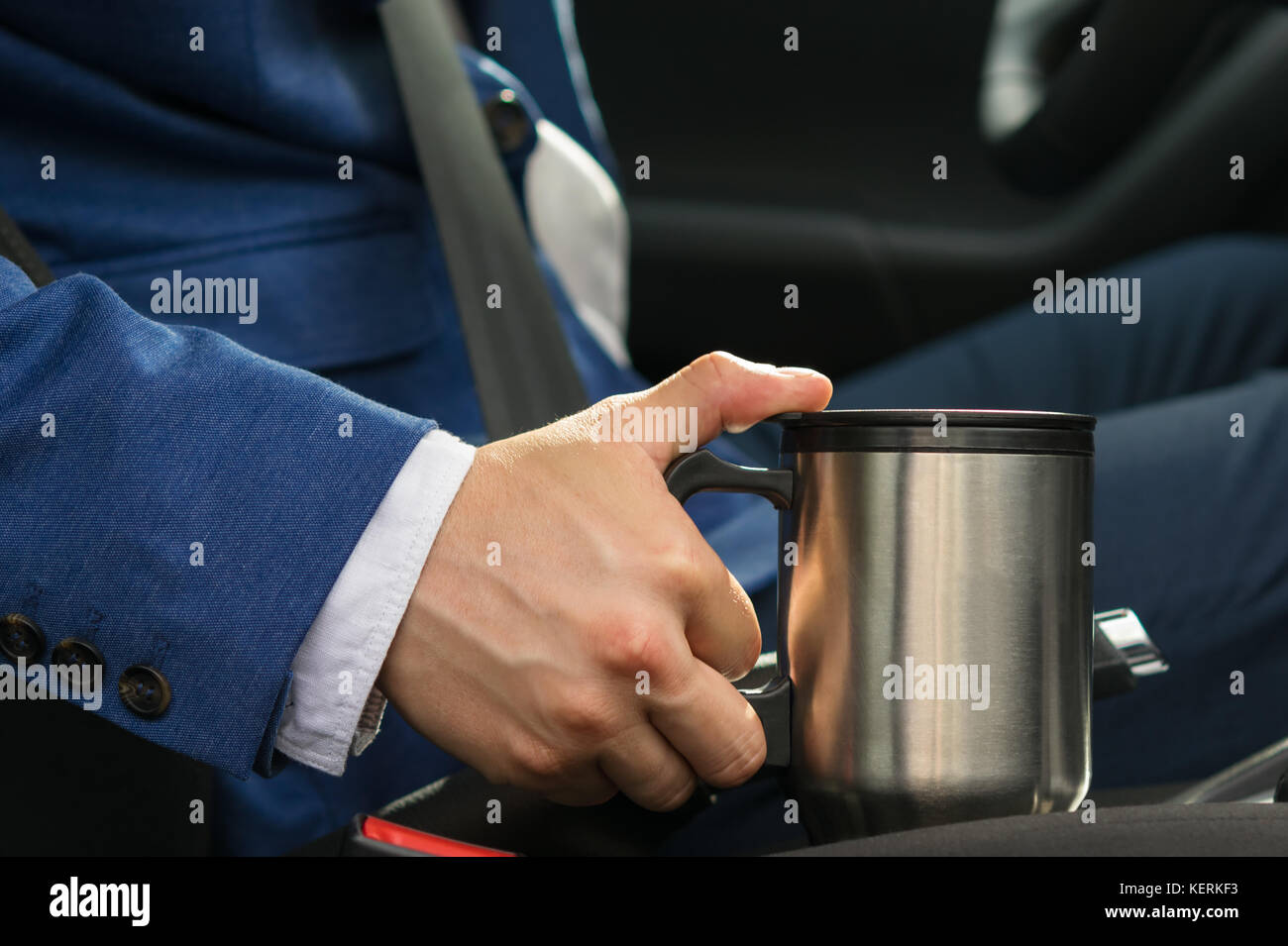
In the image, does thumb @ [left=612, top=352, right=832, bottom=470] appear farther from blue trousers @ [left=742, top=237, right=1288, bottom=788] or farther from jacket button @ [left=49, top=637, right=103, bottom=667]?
blue trousers @ [left=742, top=237, right=1288, bottom=788]

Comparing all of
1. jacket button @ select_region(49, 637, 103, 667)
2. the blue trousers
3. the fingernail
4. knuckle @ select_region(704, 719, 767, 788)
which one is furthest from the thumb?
the blue trousers

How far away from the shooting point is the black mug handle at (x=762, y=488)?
1.53ft

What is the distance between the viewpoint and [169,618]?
0.47m

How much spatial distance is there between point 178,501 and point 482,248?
14.2 inches

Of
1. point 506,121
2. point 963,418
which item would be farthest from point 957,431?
point 506,121

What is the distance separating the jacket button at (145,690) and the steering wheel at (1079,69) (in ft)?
2.67

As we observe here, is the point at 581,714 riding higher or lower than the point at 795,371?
lower

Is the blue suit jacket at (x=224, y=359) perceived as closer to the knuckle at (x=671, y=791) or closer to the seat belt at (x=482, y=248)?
the seat belt at (x=482, y=248)

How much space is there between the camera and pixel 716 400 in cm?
48

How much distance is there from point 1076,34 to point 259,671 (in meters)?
0.88

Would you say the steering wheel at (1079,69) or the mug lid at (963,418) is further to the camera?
the steering wheel at (1079,69)

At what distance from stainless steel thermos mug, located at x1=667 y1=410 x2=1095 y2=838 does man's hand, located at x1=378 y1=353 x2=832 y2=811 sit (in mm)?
41

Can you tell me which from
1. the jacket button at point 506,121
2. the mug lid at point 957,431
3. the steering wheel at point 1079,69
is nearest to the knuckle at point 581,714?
the mug lid at point 957,431

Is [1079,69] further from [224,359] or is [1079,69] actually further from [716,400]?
[224,359]
